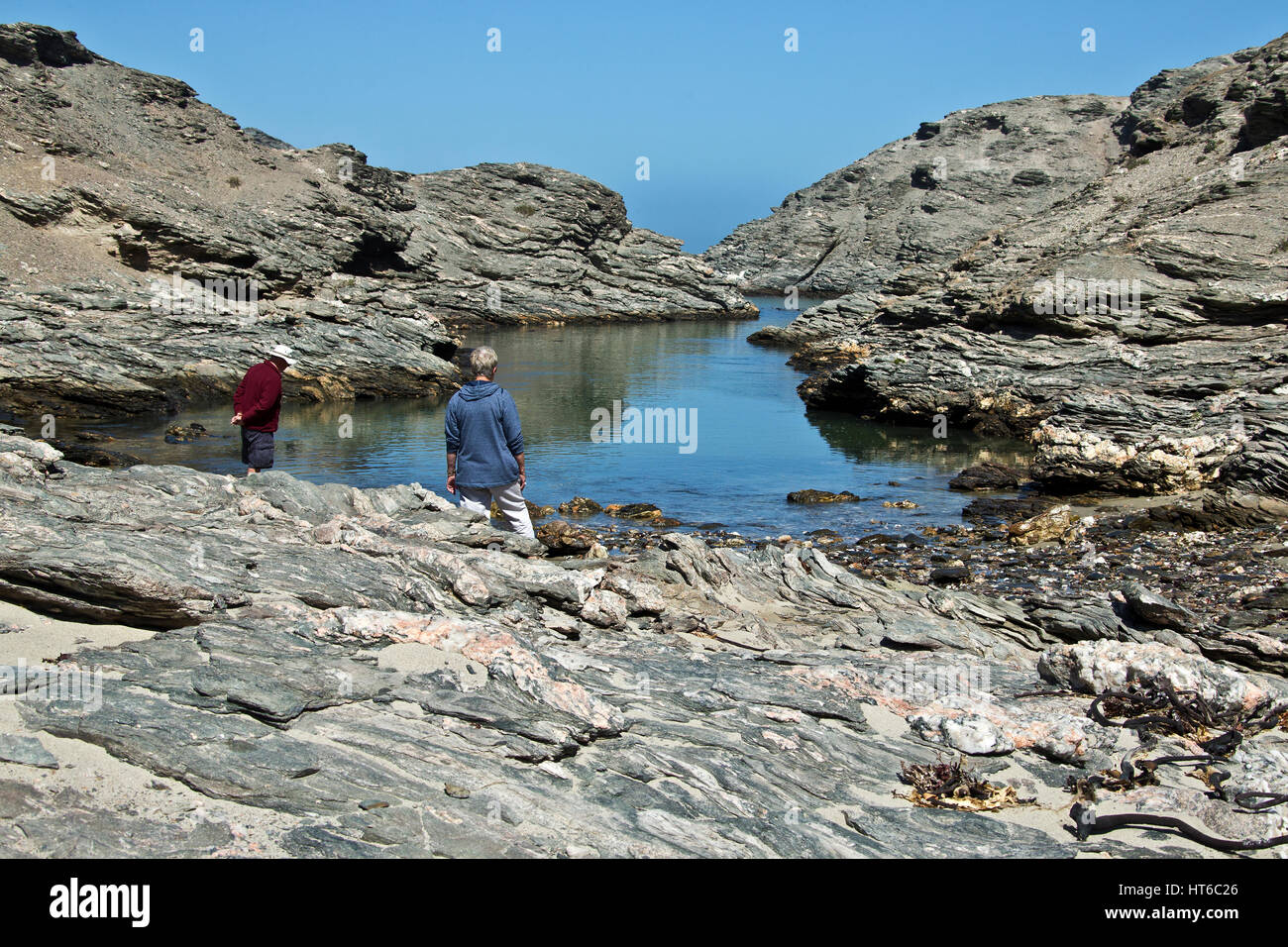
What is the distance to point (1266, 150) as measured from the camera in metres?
34.6

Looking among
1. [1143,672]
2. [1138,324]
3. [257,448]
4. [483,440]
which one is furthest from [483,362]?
[1138,324]

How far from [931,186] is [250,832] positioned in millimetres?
151807

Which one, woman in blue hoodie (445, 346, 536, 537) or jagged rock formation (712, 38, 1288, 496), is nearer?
woman in blue hoodie (445, 346, 536, 537)

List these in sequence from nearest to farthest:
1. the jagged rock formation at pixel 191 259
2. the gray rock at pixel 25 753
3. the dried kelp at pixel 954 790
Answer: the gray rock at pixel 25 753 < the dried kelp at pixel 954 790 < the jagged rock formation at pixel 191 259

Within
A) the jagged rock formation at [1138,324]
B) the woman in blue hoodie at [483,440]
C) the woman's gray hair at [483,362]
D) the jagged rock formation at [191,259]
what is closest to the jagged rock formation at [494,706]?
the woman in blue hoodie at [483,440]

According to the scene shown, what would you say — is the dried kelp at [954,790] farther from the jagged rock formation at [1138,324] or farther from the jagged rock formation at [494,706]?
the jagged rock formation at [1138,324]

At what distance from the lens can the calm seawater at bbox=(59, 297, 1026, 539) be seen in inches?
898

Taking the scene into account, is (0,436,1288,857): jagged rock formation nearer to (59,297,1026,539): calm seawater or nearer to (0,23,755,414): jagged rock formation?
(59,297,1026,539): calm seawater

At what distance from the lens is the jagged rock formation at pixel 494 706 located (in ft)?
17.3

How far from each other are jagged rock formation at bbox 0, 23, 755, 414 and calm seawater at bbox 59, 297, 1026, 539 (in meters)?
2.72

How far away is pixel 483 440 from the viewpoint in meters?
11.2

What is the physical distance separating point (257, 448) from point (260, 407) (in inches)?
26.8

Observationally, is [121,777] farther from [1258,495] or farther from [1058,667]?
[1258,495]

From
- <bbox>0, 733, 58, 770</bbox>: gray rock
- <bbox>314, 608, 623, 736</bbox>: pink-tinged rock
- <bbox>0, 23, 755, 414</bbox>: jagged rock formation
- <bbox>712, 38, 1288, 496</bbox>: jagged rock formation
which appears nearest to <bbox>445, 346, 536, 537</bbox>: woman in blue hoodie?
<bbox>314, 608, 623, 736</bbox>: pink-tinged rock
